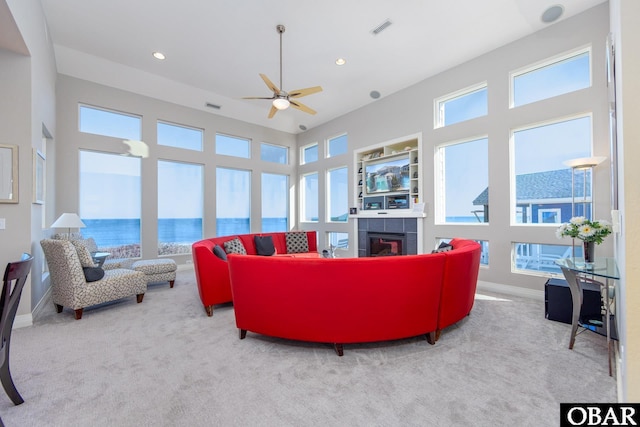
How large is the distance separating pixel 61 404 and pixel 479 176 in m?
5.64

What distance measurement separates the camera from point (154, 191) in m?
5.87

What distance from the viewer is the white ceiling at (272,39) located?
371 centimetres

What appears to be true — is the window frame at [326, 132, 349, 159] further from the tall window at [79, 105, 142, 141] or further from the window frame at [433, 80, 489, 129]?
the tall window at [79, 105, 142, 141]

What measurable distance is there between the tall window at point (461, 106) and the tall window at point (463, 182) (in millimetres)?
461

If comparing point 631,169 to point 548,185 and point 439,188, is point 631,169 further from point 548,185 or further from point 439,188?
point 439,188

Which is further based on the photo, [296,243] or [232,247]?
[296,243]

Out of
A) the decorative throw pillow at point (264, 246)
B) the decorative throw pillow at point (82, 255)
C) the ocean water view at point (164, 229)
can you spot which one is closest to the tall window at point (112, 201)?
the ocean water view at point (164, 229)

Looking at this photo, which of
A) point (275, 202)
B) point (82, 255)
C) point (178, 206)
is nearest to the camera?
point (82, 255)

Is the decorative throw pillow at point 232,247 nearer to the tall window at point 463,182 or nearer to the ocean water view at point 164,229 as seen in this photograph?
the ocean water view at point 164,229

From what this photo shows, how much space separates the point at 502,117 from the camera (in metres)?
4.36

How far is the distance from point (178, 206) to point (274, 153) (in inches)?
119

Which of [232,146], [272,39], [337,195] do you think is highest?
[272,39]

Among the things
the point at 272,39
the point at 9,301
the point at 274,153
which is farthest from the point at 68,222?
the point at 274,153

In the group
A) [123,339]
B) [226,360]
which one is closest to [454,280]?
[226,360]
